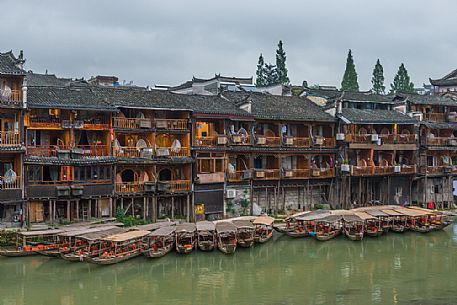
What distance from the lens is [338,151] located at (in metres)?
52.6

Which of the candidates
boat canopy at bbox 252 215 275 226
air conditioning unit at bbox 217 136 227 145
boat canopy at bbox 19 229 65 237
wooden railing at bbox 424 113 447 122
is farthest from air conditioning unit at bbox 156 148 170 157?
wooden railing at bbox 424 113 447 122

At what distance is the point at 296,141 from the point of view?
1962 inches

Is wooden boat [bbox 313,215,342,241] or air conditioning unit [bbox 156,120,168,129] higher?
air conditioning unit [bbox 156,120,168,129]

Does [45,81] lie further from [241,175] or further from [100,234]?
[100,234]

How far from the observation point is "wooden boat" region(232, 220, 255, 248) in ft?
121

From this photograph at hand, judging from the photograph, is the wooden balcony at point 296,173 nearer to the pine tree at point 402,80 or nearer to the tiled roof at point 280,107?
the tiled roof at point 280,107

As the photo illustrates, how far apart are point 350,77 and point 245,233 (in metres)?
54.0

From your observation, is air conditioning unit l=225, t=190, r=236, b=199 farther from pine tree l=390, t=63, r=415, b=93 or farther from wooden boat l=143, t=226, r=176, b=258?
pine tree l=390, t=63, r=415, b=93

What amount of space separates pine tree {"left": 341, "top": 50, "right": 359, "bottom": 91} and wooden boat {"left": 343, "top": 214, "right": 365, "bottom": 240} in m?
46.5

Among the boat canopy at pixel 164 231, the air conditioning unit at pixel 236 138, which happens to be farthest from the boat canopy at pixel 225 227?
the air conditioning unit at pixel 236 138

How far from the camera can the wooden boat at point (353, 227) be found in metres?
40.5

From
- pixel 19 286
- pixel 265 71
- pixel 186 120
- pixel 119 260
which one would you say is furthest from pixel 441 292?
pixel 265 71

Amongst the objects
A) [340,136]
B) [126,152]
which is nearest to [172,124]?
[126,152]

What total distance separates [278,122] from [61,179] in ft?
61.2
